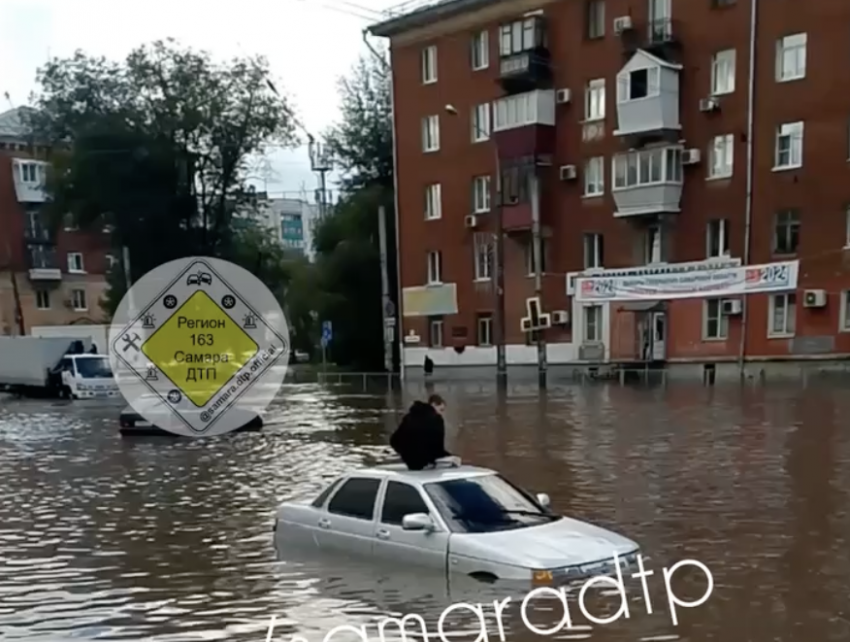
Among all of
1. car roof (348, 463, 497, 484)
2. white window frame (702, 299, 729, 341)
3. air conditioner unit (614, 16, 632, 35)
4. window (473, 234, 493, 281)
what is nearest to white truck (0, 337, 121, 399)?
window (473, 234, 493, 281)

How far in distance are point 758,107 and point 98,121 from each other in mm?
35891

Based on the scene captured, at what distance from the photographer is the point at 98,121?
5444 centimetres

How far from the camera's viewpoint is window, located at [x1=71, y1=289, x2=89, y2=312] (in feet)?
247

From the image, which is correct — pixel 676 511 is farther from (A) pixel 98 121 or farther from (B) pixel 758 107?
(A) pixel 98 121

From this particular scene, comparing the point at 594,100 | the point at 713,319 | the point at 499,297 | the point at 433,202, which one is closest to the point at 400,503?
the point at 499,297

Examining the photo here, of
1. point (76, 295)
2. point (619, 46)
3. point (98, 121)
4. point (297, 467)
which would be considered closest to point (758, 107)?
point (619, 46)

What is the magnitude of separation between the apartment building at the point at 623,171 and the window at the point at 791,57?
6cm

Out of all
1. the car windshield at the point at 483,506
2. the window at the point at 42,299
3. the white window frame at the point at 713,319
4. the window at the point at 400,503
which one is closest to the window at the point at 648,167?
the white window frame at the point at 713,319

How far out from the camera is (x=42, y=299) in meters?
73.9


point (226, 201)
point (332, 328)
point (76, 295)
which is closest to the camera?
point (332, 328)

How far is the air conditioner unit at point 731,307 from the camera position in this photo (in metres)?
35.7

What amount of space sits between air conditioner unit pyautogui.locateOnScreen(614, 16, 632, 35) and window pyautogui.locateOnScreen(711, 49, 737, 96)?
3.79 m

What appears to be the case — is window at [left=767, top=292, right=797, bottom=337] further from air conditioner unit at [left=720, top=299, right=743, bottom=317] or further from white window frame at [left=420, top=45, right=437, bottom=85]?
white window frame at [left=420, top=45, right=437, bottom=85]

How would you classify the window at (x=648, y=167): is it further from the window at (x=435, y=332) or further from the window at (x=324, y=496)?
the window at (x=324, y=496)
